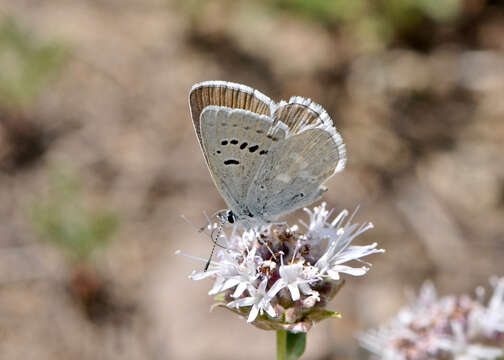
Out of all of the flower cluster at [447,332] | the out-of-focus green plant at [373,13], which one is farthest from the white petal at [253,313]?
the out-of-focus green plant at [373,13]

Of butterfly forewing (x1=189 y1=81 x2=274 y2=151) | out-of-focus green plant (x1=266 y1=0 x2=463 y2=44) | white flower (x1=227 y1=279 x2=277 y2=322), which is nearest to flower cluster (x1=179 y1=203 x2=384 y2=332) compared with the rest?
white flower (x1=227 y1=279 x2=277 y2=322)

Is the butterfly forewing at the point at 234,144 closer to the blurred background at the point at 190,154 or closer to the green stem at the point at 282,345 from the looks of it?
the green stem at the point at 282,345

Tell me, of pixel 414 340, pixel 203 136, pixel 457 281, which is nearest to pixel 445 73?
pixel 457 281

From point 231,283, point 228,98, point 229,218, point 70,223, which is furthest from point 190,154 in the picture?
point 231,283

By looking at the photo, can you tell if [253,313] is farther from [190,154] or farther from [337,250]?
[190,154]

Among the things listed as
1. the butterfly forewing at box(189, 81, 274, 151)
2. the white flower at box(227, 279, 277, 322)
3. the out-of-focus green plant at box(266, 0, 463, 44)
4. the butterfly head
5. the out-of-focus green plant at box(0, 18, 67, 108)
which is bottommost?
the white flower at box(227, 279, 277, 322)

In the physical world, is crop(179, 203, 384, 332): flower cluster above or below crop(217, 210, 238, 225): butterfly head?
below

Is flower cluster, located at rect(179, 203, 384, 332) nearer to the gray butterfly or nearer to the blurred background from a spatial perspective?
the gray butterfly
